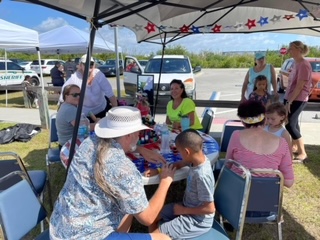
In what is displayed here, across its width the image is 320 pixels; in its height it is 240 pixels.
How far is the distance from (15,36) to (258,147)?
6.27 m

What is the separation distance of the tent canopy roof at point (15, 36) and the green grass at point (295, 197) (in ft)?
8.67

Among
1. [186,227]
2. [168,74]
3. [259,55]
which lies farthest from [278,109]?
[168,74]

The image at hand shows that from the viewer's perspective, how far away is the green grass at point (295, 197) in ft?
9.30

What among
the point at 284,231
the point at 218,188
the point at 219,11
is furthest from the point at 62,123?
the point at 219,11

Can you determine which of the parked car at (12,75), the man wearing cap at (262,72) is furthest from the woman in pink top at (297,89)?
the parked car at (12,75)

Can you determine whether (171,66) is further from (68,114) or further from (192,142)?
(192,142)

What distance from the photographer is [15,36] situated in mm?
6684

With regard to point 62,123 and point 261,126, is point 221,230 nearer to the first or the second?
point 261,126

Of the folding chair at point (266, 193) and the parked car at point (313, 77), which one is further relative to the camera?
the parked car at point (313, 77)

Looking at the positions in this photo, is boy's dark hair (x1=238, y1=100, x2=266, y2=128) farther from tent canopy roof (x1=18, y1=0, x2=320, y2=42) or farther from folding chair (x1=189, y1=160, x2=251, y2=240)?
tent canopy roof (x1=18, y1=0, x2=320, y2=42)

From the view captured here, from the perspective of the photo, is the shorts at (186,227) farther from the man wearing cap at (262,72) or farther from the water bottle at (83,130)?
the man wearing cap at (262,72)

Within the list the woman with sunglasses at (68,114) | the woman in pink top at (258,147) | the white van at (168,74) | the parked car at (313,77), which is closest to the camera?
the woman in pink top at (258,147)

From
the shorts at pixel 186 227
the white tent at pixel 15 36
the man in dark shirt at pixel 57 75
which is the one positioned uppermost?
the white tent at pixel 15 36

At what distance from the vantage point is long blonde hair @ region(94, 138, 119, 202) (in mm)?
1482
